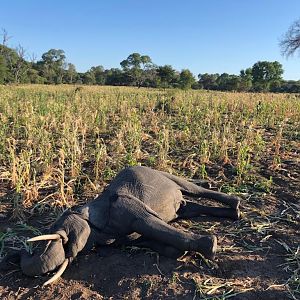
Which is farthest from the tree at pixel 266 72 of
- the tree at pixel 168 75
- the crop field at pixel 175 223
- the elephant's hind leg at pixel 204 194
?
the elephant's hind leg at pixel 204 194

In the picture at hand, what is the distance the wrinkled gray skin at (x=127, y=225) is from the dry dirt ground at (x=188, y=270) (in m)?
0.10

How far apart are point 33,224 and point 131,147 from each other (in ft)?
7.29

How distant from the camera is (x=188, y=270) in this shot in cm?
245

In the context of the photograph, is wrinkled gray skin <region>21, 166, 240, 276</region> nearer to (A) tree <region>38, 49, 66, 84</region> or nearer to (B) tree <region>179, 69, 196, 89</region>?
(B) tree <region>179, 69, 196, 89</region>

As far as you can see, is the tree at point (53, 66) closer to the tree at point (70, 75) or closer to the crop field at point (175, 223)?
the tree at point (70, 75)

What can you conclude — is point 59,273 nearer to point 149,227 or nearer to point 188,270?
point 149,227

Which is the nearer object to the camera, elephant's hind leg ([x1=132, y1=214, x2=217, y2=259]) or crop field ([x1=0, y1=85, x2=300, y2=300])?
crop field ([x1=0, y1=85, x2=300, y2=300])

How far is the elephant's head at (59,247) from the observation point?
228 centimetres

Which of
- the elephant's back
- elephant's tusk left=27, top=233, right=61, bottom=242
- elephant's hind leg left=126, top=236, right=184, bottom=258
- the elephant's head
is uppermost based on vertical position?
the elephant's back

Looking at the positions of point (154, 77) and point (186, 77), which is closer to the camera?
point (186, 77)

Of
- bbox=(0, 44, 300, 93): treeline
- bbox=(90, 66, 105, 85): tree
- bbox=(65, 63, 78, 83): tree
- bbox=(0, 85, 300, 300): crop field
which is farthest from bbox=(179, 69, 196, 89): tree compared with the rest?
bbox=(0, 85, 300, 300): crop field

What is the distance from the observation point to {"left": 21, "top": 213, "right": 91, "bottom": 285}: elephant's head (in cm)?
228

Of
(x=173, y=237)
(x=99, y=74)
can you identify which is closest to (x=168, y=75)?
(x=99, y=74)

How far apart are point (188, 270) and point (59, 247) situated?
0.82 metres
